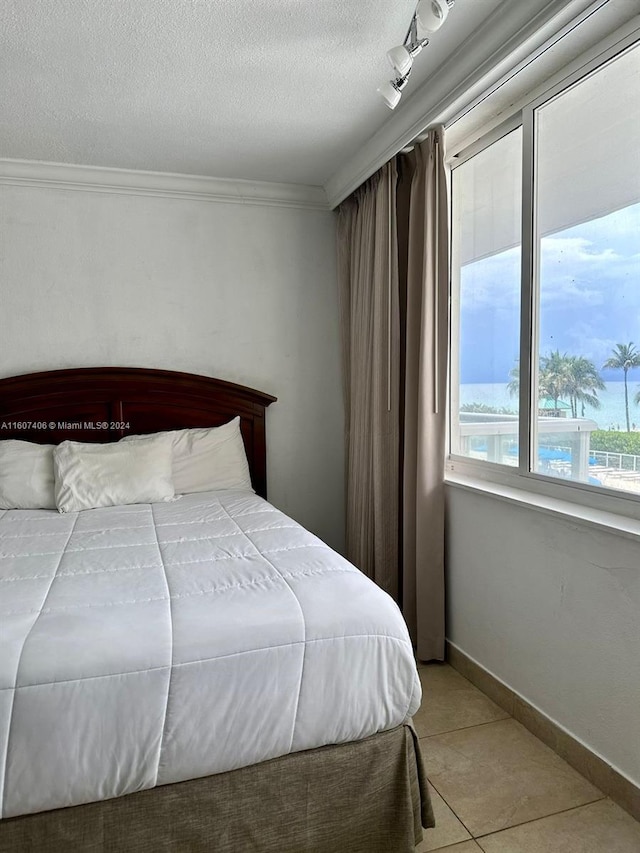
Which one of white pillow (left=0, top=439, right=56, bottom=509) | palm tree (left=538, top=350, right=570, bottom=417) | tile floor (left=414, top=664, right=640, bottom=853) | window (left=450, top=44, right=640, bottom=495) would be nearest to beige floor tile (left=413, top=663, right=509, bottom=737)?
tile floor (left=414, top=664, right=640, bottom=853)

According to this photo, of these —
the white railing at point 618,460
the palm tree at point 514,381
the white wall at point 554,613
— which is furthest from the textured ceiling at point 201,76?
the white wall at point 554,613

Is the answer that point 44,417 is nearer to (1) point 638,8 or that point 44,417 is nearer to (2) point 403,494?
(2) point 403,494

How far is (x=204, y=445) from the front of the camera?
10.4 feet

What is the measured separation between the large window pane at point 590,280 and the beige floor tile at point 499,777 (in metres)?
0.96

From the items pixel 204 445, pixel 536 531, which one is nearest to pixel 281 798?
pixel 536 531

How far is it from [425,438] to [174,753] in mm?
1713

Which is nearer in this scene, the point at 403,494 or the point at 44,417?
the point at 403,494

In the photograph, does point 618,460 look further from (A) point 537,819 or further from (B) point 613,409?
(A) point 537,819

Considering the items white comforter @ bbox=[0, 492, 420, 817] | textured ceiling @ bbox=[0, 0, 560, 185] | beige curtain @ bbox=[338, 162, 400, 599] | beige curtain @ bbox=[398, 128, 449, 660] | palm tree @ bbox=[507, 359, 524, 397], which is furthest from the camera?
beige curtain @ bbox=[338, 162, 400, 599]

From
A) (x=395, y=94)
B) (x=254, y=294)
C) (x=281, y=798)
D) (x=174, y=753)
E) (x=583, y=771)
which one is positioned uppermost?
(x=395, y=94)

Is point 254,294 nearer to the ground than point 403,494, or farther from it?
farther from it

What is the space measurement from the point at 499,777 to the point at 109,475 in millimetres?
2024

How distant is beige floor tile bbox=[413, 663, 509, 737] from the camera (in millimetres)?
2234

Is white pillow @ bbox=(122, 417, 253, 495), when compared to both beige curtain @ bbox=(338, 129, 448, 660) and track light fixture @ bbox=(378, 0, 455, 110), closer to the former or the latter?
beige curtain @ bbox=(338, 129, 448, 660)
